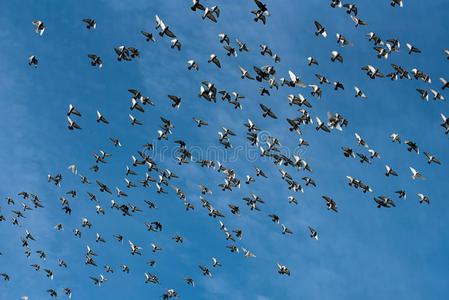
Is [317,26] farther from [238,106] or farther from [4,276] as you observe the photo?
[4,276]

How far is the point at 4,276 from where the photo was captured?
3883 inches

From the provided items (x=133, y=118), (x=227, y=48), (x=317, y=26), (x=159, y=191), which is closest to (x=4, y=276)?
(x=159, y=191)

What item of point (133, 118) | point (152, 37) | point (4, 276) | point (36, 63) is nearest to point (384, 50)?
point (152, 37)

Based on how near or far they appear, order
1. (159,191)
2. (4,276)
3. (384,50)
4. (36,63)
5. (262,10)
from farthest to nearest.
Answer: (4,276) → (159,191) → (36,63) → (384,50) → (262,10)

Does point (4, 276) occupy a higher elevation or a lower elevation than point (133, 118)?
lower

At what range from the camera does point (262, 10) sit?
62.9m

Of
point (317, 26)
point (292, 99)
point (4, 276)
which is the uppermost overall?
point (317, 26)

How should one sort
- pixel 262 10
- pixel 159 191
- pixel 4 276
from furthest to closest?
pixel 4 276 → pixel 159 191 → pixel 262 10

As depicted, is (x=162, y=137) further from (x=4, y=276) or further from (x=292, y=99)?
(x=4, y=276)

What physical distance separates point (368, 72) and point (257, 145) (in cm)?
1556

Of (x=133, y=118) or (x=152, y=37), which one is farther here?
(x=133, y=118)

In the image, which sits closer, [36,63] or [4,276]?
[36,63]

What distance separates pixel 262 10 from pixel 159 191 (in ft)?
95.6

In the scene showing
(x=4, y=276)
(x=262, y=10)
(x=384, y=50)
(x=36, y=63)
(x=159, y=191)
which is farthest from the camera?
(x=4, y=276)
